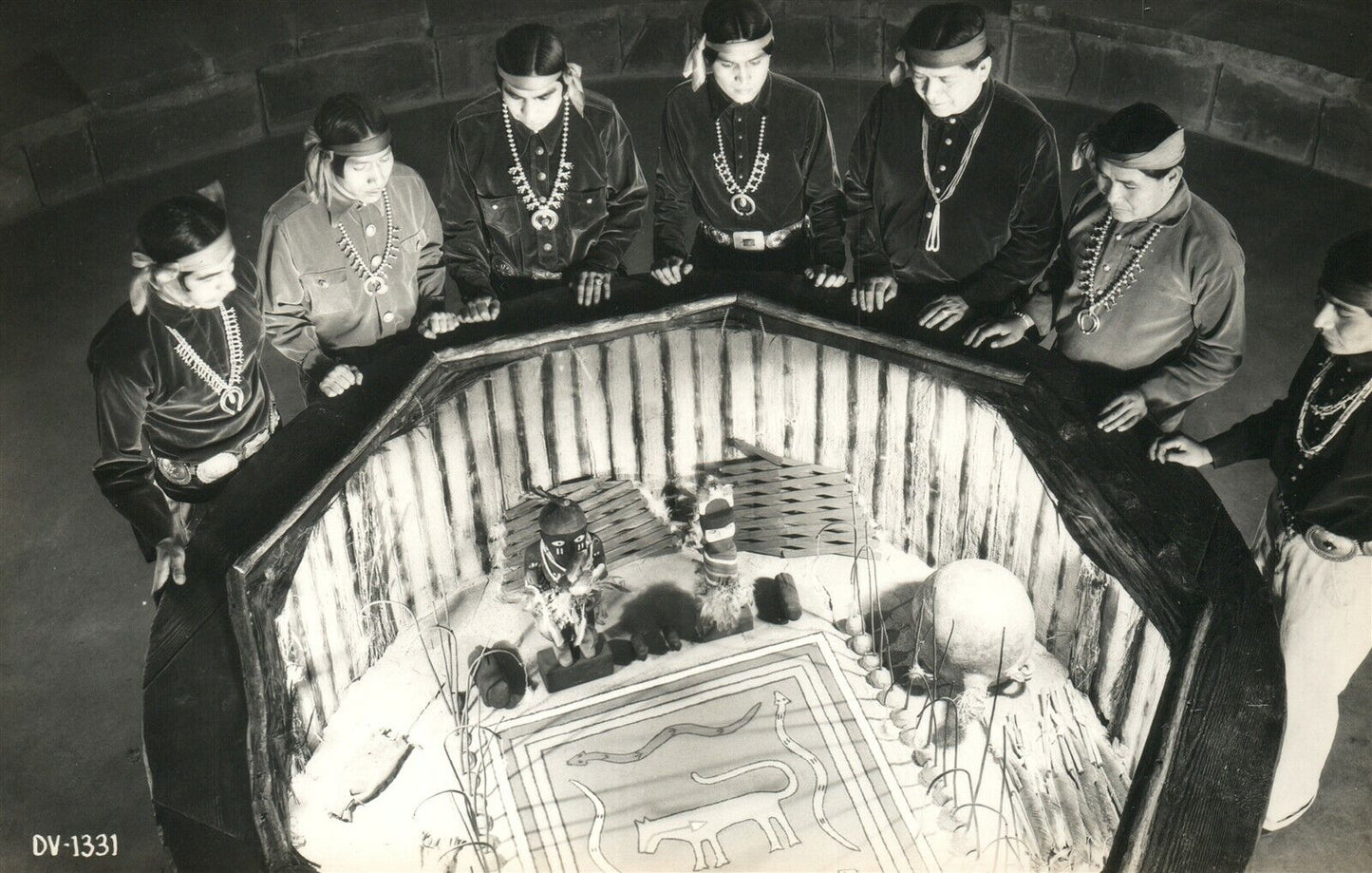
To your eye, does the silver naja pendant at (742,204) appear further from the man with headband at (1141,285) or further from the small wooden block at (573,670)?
the small wooden block at (573,670)

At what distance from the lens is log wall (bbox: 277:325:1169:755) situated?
398cm

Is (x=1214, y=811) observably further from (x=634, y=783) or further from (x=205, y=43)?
(x=205, y=43)

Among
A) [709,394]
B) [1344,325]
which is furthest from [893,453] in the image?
[1344,325]

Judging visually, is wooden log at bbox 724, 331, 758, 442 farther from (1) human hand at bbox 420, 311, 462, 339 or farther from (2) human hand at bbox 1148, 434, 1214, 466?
(2) human hand at bbox 1148, 434, 1214, 466

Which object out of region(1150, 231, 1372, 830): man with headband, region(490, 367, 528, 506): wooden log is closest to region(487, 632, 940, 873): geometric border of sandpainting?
region(490, 367, 528, 506): wooden log

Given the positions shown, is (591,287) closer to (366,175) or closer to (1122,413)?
(366,175)

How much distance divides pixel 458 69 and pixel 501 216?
3575 mm

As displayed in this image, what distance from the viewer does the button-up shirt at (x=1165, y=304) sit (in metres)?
3.93

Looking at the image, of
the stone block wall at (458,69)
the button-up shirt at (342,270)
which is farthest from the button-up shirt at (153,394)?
the stone block wall at (458,69)

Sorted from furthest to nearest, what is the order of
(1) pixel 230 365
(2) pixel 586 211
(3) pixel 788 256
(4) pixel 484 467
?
(3) pixel 788 256 < (2) pixel 586 211 < (4) pixel 484 467 < (1) pixel 230 365

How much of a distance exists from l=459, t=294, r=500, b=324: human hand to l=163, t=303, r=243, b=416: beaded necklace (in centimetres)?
68

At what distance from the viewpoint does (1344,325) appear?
344cm

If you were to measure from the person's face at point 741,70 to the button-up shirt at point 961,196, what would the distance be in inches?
15.2

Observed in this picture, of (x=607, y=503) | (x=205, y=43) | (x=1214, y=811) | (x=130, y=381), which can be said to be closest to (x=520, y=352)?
(x=607, y=503)
